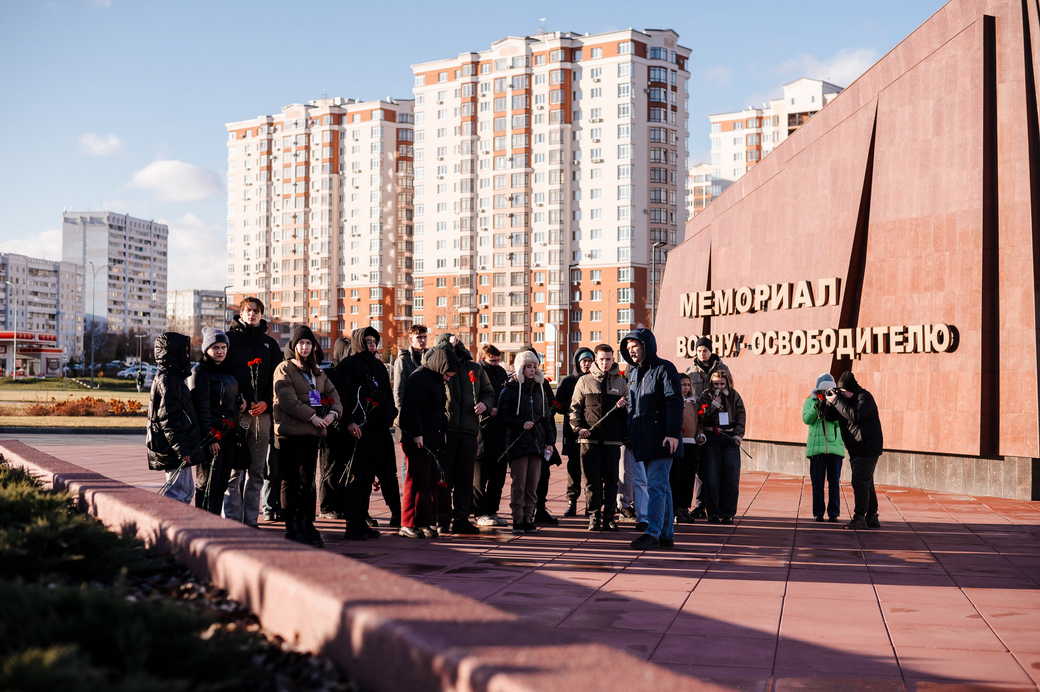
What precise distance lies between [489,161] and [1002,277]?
3226 inches

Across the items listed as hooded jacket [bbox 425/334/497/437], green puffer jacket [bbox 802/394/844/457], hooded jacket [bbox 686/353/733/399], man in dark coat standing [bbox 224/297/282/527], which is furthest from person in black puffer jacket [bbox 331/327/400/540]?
green puffer jacket [bbox 802/394/844/457]

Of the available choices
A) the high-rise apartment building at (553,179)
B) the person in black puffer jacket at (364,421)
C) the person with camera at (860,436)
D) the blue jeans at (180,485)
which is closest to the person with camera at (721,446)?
the person with camera at (860,436)

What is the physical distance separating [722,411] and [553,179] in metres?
80.5

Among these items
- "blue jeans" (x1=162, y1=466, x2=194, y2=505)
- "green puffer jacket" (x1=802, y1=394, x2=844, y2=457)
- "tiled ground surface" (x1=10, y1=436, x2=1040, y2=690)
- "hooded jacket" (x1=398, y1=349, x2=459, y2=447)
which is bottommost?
"tiled ground surface" (x1=10, y1=436, x2=1040, y2=690)

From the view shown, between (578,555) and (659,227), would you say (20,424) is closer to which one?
(578,555)

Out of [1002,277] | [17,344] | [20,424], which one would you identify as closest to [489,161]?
[17,344]

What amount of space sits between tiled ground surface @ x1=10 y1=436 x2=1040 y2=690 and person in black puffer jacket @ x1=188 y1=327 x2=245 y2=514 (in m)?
1.16

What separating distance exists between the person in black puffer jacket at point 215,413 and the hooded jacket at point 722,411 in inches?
194

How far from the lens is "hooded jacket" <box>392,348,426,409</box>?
1026cm

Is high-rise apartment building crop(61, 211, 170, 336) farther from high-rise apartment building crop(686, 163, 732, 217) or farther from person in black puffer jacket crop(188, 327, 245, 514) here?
person in black puffer jacket crop(188, 327, 245, 514)

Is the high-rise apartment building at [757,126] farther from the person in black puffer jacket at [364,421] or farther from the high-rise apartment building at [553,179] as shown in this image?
the person in black puffer jacket at [364,421]

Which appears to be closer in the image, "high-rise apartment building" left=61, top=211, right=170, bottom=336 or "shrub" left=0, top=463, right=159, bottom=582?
"shrub" left=0, top=463, right=159, bottom=582

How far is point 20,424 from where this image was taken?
1020 inches

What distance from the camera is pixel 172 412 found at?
27.0 ft
